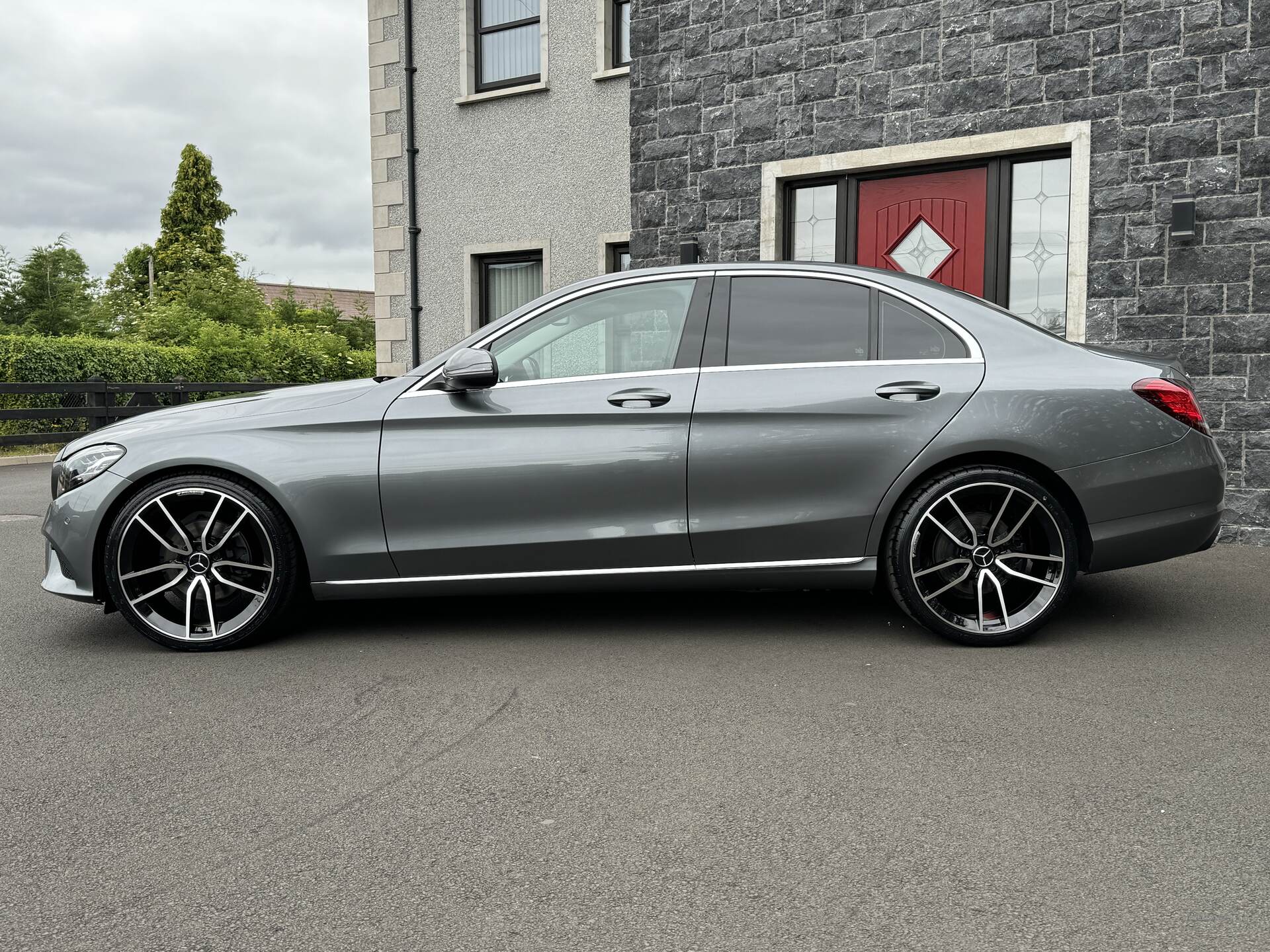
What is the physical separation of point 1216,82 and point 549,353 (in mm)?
5767

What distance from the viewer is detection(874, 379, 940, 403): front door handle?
16.1ft

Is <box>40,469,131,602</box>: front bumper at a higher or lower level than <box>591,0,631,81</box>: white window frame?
lower

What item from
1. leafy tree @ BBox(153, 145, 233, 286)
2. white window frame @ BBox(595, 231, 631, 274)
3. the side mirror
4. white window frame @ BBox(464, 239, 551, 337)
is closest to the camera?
the side mirror

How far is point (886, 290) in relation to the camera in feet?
16.8

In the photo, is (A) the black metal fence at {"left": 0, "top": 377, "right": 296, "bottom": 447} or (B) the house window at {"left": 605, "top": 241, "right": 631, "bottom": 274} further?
(A) the black metal fence at {"left": 0, "top": 377, "right": 296, "bottom": 447}

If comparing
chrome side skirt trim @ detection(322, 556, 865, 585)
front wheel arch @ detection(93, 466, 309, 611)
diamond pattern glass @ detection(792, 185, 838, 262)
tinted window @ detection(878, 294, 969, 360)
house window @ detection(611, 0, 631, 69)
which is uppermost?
house window @ detection(611, 0, 631, 69)

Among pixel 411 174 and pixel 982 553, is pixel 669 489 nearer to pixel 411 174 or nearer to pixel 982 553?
pixel 982 553

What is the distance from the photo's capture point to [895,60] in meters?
9.30

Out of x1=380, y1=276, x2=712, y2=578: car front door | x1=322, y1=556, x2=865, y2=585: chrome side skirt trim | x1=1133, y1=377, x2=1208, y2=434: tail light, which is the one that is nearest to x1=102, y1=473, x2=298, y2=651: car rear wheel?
x1=322, y1=556, x2=865, y2=585: chrome side skirt trim

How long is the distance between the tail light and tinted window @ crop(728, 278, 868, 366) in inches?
46.7

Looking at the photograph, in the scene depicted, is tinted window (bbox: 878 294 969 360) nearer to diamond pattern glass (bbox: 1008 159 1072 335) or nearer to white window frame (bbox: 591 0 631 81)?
diamond pattern glass (bbox: 1008 159 1072 335)

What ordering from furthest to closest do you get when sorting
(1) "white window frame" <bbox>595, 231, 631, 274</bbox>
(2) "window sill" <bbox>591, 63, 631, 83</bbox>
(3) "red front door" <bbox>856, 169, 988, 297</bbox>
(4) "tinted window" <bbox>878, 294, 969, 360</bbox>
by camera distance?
(1) "white window frame" <bbox>595, 231, 631, 274</bbox> < (2) "window sill" <bbox>591, 63, 631, 83</bbox> < (3) "red front door" <bbox>856, 169, 988, 297</bbox> < (4) "tinted window" <bbox>878, 294, 969, 360</bbox>

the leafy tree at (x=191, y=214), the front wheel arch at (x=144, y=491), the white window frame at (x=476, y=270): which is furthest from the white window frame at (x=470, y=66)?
the leafy tree at (x=191, y=214)

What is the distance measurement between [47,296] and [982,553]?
35.4m
